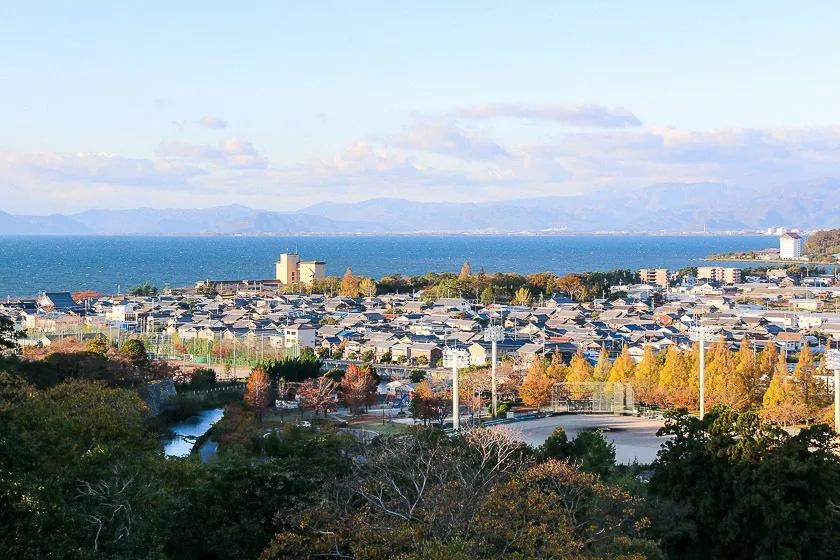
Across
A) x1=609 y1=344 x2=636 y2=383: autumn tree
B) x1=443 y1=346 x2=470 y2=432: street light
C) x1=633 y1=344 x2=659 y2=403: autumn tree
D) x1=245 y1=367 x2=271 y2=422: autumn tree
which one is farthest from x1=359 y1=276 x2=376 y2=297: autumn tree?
x1=443 y1=346 x2=470 y2=432: street light

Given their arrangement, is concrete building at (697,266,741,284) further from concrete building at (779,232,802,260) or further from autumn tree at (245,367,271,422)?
autumn tree at (245,367,271,422)

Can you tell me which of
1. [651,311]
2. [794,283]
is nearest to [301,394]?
[651,311]

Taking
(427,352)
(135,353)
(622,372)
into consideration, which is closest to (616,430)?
(622,372)

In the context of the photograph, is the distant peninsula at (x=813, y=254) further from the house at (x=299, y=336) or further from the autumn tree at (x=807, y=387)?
the autumn tree at (x=807, y=387)

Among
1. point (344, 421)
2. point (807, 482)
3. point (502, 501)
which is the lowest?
point (344, 421)

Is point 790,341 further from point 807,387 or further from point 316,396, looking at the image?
point 316,396

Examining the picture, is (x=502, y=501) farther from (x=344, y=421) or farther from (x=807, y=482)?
(x=344, y=421)
